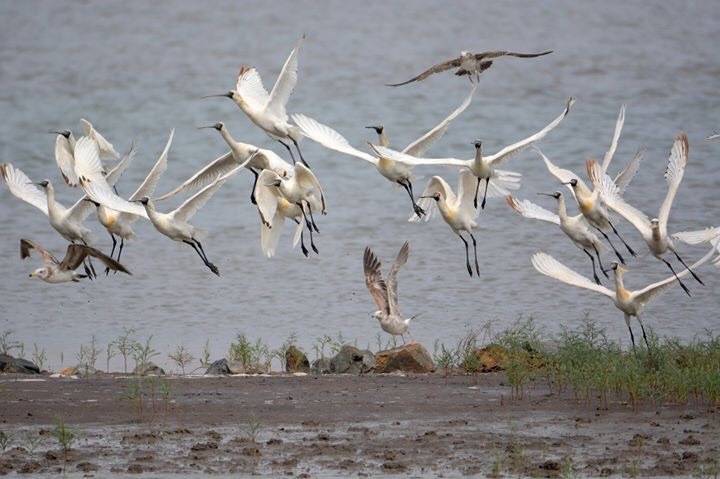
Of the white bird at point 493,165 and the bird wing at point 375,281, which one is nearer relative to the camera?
the white bird at point 493,165

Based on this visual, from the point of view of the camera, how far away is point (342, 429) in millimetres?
12094

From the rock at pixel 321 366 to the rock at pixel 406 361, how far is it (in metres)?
0.47

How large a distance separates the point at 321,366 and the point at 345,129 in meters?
15.7

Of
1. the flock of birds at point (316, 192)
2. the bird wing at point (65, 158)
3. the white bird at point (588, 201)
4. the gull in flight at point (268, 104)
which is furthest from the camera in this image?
the bird wing at point (65, 158)

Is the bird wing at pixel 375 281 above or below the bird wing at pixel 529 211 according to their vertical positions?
below

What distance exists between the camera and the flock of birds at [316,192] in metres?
14.7

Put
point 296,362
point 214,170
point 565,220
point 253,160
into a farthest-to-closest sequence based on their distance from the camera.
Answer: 1. point 214,170
2. point 565,220
3. point 253,160
4. point 296,362

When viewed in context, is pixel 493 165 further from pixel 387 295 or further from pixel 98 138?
pixel 98 138

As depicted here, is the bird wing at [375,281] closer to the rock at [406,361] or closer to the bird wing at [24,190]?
the rock at [406,361]

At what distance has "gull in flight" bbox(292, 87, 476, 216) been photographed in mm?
14609

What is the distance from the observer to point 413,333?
17.8 m

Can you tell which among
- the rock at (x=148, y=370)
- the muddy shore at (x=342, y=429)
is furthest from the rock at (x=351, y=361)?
the rock at (x=148, y=370)

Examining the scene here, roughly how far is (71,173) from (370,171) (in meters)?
11.4

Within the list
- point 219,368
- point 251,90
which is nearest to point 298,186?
point 251,90
